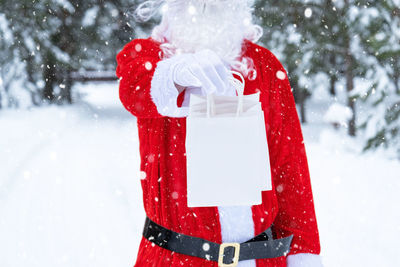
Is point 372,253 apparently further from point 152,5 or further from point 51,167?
point 51,167

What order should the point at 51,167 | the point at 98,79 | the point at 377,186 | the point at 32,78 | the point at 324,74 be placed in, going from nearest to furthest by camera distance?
the point at 377,186 → the point at 51,167 → the point at 324,74 → the point at 32,78 → the point at 98,79

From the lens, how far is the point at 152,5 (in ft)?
4.39

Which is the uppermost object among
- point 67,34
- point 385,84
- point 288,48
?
point 67,34

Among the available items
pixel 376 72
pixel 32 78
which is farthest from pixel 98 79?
pixel 376 72

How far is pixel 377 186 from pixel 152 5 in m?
4.29

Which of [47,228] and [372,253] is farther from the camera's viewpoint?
[47,228]

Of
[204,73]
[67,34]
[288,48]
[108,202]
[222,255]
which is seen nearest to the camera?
[204,73]

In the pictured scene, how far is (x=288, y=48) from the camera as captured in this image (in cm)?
659

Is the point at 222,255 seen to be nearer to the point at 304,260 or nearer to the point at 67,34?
the point at 304,260

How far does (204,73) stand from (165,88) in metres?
0.13

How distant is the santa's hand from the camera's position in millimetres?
903

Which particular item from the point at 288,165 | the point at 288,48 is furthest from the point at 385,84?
the point at 288,165

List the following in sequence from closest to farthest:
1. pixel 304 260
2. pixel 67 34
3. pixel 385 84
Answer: pixel 304 260, pixel 385 84, pixel 67 34

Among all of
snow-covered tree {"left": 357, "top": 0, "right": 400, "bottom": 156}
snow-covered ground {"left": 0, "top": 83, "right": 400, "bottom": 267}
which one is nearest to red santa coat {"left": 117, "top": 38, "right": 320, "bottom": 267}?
snow-covered ground {"left": 0, "top": 83, "right": 400, "bottom": 267}
